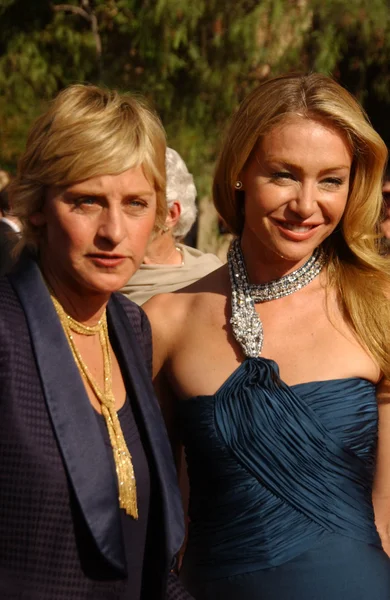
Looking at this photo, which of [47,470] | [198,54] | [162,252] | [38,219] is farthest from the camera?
[198,54]

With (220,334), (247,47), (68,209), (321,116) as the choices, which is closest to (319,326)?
(220,334)

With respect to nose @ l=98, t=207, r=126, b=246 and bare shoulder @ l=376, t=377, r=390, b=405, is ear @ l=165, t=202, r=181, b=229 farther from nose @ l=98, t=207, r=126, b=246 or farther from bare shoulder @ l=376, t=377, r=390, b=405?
nose @ l=98, t=207, r=126, b=246

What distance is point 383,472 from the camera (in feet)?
10.4

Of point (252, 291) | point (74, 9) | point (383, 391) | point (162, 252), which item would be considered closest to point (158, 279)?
point (162, 252)

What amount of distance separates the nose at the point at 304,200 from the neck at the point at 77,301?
0.69 meters

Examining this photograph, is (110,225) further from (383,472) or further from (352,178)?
(383,472)

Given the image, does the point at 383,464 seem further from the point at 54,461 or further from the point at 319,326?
the point at 54,461

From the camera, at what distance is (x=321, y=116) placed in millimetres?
→ 3154

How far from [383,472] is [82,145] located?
1.39 metres

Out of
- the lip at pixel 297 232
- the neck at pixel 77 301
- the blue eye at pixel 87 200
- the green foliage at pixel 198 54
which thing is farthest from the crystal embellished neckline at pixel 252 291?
the green foliage at pixel 198 54

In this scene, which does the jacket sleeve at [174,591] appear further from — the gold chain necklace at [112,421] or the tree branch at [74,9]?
the tree branch at [74,9]

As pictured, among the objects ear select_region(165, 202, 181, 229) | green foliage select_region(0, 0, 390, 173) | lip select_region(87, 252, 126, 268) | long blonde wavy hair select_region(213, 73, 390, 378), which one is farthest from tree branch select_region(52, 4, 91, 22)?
lip select_region(87, 252, 126, 268)

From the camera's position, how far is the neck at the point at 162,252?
183 inches

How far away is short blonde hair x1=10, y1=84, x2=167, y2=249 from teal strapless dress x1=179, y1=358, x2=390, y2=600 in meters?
0.81
